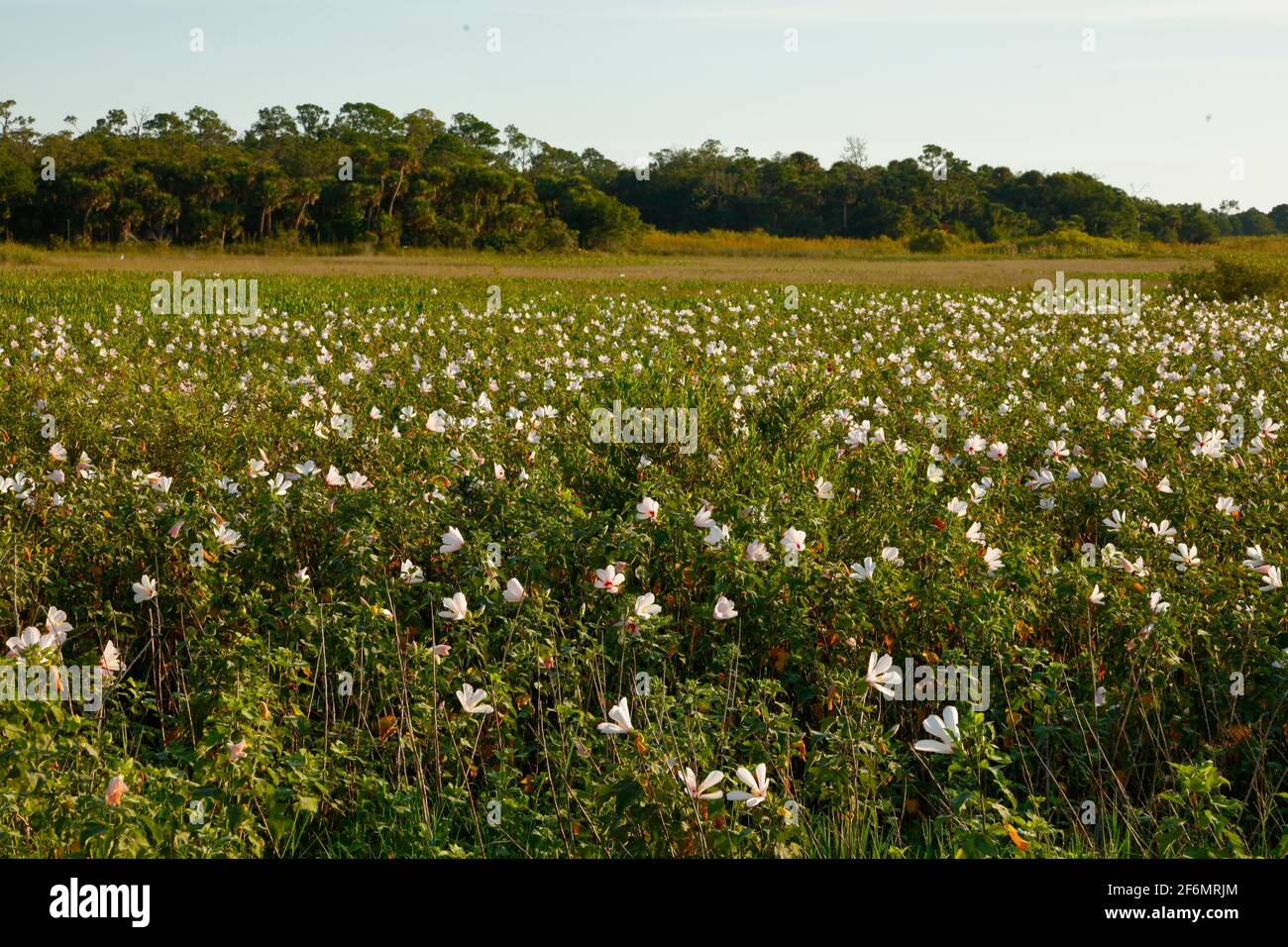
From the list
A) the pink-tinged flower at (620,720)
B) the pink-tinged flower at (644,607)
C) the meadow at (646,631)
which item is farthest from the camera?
the pink-tinged flower at (644,607)

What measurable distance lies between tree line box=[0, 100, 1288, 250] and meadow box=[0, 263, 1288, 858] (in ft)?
105

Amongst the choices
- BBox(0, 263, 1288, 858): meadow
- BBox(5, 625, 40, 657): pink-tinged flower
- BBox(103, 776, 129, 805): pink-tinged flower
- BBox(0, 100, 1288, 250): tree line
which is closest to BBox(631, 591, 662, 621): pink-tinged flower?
BBox(0, 263, 1288, 858): meadow

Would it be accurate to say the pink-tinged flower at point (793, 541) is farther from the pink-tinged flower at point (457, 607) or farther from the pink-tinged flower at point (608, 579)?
the pink-tinged flower at point (457, 607)

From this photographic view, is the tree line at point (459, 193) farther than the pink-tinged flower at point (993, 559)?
Yes

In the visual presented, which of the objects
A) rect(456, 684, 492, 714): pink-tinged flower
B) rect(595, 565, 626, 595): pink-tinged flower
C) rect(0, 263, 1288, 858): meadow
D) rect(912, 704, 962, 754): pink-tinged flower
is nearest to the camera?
rect(912, 704, 962, 754): pink-tinged flower

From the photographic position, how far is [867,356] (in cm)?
1179

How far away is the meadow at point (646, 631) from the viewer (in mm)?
2854

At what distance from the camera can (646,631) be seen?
11.6 ft

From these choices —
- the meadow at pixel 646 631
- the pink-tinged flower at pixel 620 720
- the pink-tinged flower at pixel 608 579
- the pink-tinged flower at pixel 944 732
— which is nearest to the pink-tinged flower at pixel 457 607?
the meadow at pixel 646 631

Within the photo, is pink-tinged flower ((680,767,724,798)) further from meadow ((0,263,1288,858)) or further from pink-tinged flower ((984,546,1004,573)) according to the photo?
pink-tinged flower ((984,546,1004,573))

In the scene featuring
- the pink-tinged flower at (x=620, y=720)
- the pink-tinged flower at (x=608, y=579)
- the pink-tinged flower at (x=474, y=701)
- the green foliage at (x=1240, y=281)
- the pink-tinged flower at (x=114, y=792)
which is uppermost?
the green foliage at (x=1240, y=281)

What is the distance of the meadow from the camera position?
285cm

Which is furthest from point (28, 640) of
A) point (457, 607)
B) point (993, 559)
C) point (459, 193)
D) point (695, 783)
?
point (459, 193)

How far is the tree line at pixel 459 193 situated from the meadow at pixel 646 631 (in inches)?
1264
